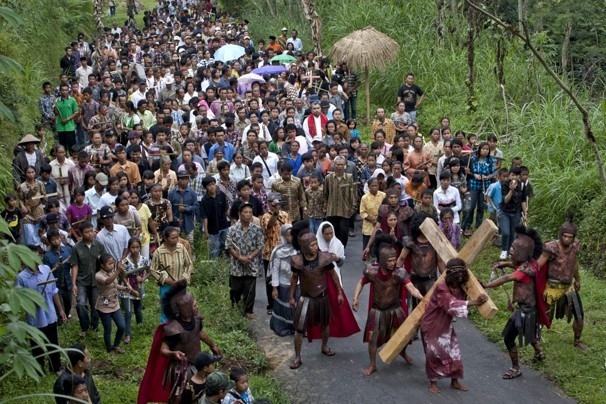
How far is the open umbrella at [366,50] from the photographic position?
752 inches

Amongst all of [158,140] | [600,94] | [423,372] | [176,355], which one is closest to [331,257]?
[423,372]

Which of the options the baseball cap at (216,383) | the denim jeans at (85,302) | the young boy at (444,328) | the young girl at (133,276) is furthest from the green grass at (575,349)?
the denim jeans at (85,302)

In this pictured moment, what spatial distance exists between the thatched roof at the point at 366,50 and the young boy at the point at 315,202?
6665 mm

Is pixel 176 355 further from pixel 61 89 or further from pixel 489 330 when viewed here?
pixel 61 89

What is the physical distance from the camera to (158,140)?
47.7 feet

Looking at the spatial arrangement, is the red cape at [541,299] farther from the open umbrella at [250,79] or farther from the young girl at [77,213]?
the open umbrella at [250,79]

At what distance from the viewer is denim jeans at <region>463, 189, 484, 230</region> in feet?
45.2

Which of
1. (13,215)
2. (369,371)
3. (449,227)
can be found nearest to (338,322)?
(369,371)

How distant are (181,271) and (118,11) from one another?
35812 millimetres

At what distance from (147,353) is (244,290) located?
1564 millimetres

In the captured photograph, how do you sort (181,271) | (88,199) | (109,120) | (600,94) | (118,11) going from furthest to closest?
(118,11), (600,94), (109,120), (88,199), (181,271)

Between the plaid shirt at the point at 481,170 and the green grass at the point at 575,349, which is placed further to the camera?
the plaid shirt at the point at 481,170

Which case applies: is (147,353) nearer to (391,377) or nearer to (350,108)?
(391,377)

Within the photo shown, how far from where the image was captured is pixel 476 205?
14008 mm
